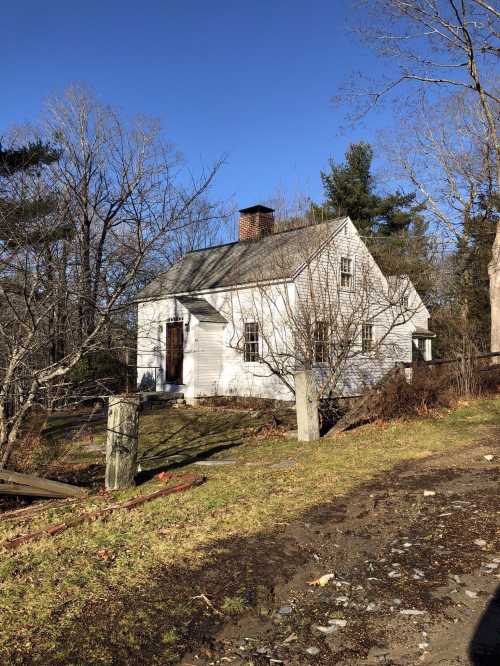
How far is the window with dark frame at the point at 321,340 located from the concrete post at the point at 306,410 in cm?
202

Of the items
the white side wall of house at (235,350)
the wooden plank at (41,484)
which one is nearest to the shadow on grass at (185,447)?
the wooden plank at (41,484)

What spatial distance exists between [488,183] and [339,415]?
1779 centimetres

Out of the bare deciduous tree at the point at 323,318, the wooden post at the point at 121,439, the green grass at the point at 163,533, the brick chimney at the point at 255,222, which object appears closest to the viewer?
the green grass at the point at 163,533

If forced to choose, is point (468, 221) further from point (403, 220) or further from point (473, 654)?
point (473, 654)

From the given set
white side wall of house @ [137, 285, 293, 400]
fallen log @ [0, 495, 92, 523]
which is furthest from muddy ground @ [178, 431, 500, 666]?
white side wall of house @ [137, 285, 293, 400]

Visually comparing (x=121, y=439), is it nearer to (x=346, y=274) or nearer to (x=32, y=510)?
(x=32, y=510)

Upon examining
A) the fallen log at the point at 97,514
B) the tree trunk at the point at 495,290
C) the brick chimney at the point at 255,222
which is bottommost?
the fallen log at the point at 97,514

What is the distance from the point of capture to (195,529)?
182 inches

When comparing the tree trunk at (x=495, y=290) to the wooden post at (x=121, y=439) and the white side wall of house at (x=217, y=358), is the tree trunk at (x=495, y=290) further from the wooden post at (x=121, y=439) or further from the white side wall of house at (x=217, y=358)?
the wooden post at (x=121, y=439)

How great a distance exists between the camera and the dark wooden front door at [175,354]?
704 inches

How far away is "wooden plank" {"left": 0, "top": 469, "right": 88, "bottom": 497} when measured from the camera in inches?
210

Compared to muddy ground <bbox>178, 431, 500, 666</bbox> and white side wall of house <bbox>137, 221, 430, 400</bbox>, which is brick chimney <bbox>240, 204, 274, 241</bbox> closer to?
white side wall of house <bbox>137, 221, 430, 400</bbox>

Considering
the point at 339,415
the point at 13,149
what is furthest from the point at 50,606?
the point at 13,149

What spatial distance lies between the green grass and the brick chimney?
12124 millimetres
